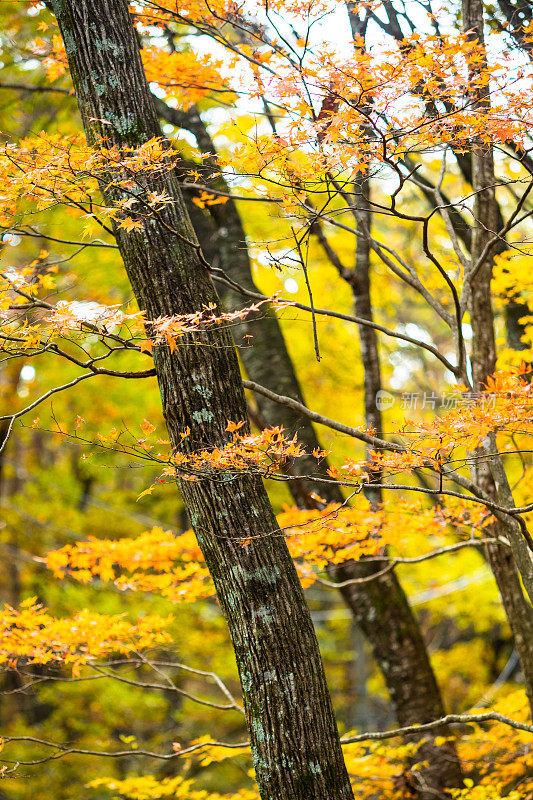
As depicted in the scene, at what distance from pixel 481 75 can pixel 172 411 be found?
7.01ft

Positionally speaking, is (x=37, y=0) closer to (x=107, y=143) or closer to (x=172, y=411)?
(x=107, y=143)

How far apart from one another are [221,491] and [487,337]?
224cm

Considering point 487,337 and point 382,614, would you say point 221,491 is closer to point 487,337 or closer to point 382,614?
point 487,337

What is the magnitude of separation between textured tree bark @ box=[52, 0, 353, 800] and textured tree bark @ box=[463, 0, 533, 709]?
146 centimetres

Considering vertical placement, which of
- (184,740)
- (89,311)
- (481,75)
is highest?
(481,75)

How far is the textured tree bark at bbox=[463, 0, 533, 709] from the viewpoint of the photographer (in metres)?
3.88

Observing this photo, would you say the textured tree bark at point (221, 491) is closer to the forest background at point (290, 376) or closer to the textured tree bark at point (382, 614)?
the forest background at point (290, 376)

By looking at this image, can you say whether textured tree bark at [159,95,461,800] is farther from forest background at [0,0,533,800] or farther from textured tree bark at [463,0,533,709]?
textured tree bark at [463,0,533,709]

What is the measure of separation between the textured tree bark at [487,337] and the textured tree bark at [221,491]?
4.78 ft

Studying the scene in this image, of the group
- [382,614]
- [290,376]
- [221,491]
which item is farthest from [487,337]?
[382,614]

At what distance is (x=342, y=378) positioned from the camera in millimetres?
9781

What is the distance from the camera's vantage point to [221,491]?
3.14 m

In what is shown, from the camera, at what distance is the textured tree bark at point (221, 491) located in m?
3.00

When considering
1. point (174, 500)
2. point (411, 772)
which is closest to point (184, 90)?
point (411, 772)
